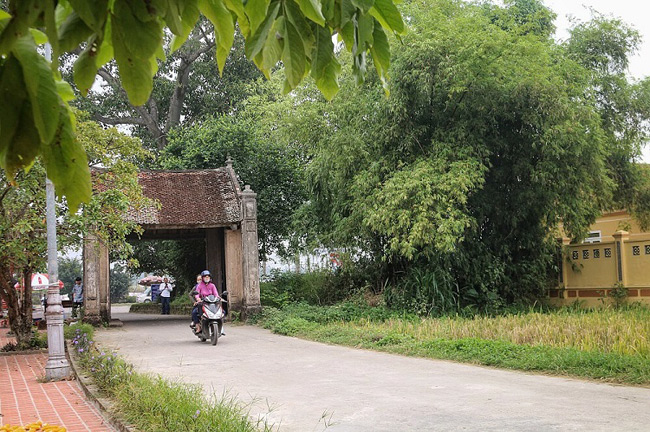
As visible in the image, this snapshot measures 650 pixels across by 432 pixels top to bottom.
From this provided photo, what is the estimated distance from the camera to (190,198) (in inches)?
784

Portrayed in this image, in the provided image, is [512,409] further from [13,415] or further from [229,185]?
[229,185]

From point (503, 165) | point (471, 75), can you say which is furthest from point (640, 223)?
point (471, 75)

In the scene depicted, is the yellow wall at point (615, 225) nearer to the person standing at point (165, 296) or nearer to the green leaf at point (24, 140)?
the person standing at point (165, 296)

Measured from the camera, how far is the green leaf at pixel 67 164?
147 centimetres

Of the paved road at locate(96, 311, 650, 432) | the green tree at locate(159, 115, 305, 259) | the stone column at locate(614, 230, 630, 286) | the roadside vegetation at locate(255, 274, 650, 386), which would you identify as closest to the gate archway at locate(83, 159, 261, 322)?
the roadside vegetation at locate(255, 274, 650, 386)

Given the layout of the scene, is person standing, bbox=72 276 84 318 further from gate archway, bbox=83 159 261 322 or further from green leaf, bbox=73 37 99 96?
green leaf, bbox=73 37 99 96

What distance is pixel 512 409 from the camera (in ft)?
21.5

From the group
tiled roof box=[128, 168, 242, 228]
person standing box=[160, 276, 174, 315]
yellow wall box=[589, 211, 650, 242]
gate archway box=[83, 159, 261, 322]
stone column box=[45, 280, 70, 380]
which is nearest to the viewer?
stone column box=[45, 280, 70, 380]

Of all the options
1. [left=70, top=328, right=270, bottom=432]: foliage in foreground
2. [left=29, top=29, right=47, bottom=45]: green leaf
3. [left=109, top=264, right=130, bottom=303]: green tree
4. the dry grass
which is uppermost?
[left=29, top=29, right=47, bottom=45]: green leaf

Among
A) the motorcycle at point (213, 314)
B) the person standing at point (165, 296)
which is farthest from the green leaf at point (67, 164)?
the person standing at point (165, 296)

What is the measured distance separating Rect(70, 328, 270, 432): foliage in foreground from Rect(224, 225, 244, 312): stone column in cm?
1051

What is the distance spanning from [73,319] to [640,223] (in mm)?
18263

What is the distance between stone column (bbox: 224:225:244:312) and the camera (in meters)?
19.2

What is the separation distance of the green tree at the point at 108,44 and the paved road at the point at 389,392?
14.9 feet
